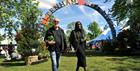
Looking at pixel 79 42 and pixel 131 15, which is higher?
pixel 131 15

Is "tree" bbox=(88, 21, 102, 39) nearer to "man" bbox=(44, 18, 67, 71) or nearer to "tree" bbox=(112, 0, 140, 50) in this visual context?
"tree" bbox=(112, 0, 140, 50)

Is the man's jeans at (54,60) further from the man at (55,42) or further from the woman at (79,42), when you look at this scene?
the woman at (79,42)

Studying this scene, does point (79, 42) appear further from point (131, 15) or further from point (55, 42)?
point (131, 15)

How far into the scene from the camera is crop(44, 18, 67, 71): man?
1258 cm

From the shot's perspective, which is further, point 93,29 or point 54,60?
point 93,29

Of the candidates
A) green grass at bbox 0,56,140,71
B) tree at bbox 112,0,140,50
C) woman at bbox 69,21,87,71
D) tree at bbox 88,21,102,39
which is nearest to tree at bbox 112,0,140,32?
tree at bbox 112,0,140,50

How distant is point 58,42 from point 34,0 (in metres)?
24.3

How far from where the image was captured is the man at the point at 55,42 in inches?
495

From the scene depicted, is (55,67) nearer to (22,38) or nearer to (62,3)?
(22,38)

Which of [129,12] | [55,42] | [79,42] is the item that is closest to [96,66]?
[79,42]

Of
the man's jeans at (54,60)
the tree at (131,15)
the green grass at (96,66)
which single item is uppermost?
the tree at (131,15)

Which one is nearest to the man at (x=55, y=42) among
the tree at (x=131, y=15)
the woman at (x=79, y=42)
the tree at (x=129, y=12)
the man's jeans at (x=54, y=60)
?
the man's jeans at (x=54, y=60)

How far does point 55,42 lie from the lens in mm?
12703

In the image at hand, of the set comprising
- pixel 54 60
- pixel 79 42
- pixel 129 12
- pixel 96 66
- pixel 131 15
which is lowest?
pixel 96 66
